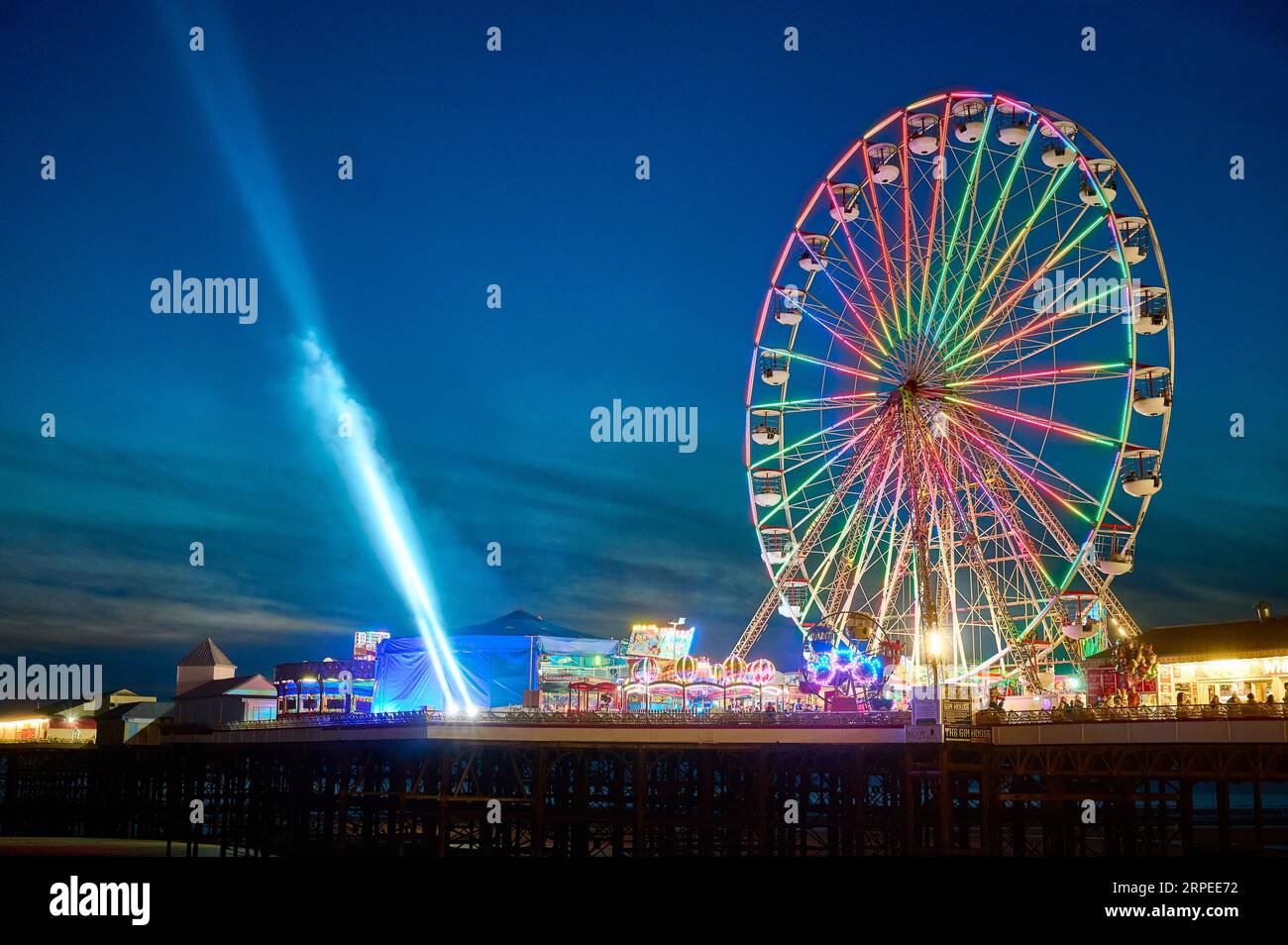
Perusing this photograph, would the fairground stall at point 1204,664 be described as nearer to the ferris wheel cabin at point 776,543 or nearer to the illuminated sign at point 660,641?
the ferris wheel cabin at point 776,543

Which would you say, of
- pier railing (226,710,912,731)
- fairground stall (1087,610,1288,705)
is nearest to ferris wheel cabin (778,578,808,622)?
pier railing (226,710,912,731)

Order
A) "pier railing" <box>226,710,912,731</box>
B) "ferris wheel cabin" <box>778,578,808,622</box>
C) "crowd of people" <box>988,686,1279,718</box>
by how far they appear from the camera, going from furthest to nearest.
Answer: "ferris wheel cabin" <box>778,578,808,622</box>
"pier railing" <box>226,710,912,731</box>
"crowd of people" <box>988,686,1279,718</box>

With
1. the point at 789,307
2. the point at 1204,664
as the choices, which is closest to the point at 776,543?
the point at 789,307

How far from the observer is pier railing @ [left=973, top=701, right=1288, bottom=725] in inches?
1916

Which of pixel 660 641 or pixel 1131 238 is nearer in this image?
pixel 1131 238

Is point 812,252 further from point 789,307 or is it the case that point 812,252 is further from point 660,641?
point 660,641

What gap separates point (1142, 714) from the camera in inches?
2035

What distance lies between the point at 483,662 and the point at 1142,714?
38131 mm

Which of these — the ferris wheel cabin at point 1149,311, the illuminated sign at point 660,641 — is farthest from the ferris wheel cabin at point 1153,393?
the illuminated sign at point 660,641

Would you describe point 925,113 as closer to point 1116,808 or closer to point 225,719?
point 1116,808

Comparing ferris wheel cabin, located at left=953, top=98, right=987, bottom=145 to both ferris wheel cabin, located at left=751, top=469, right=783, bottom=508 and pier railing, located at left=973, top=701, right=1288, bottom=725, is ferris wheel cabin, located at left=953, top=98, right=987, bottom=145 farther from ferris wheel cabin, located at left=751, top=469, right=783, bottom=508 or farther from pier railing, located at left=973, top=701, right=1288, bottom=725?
pier railing, located at left=973, top=701, right=1288, bottom=725

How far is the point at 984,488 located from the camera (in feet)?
189

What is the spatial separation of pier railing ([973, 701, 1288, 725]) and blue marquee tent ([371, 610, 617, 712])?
28.2 m

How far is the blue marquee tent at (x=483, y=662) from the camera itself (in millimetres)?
77062
